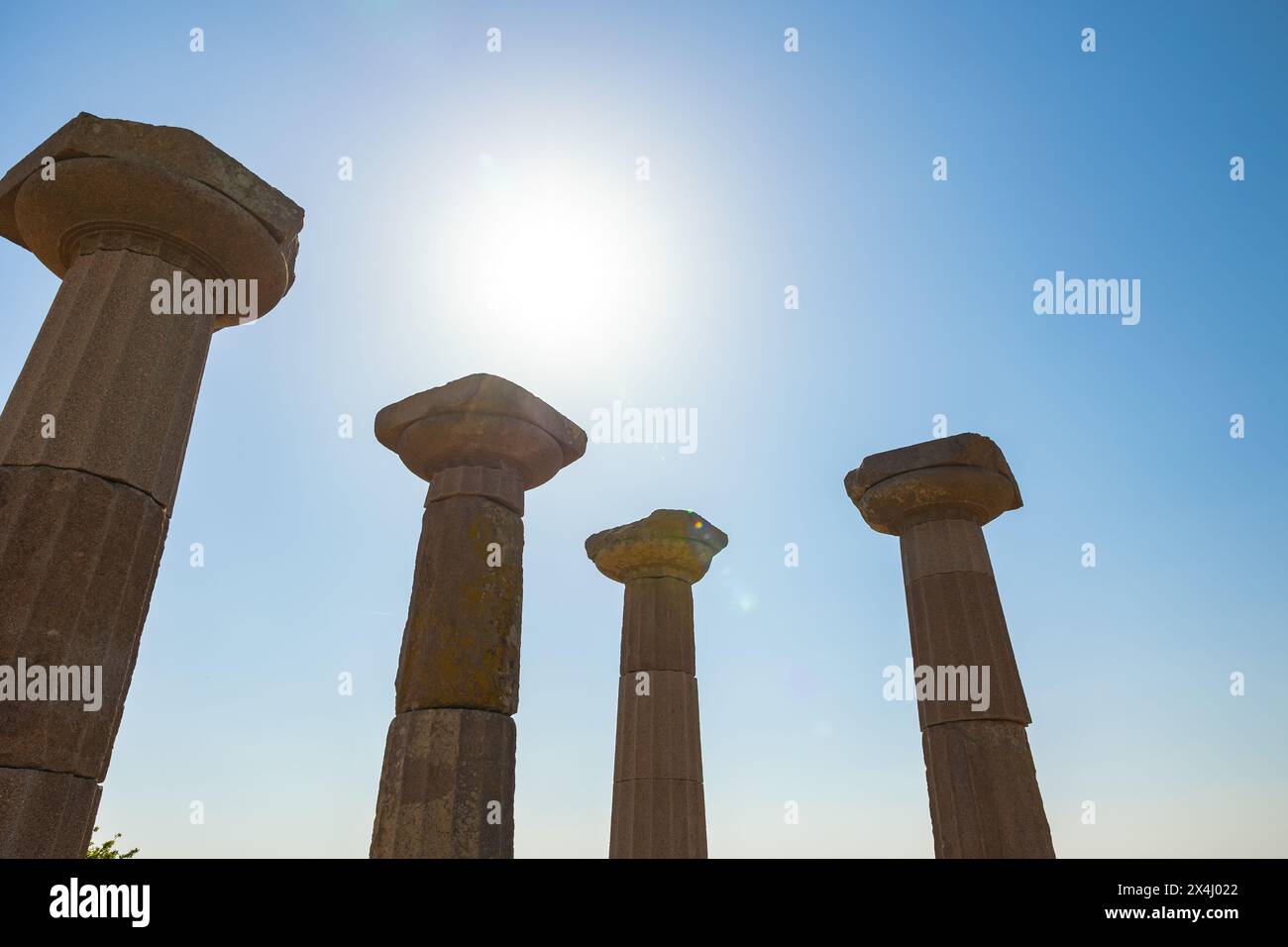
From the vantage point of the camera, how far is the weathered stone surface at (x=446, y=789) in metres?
8.30

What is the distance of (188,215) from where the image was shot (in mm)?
7418

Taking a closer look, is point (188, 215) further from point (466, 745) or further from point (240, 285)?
point (466, 745)

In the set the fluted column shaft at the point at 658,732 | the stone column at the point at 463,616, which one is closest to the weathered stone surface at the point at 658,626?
the fluted column shaft at the point at 658,732

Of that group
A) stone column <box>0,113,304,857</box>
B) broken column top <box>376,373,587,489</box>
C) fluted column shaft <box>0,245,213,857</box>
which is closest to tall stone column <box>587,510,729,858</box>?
broken column top <box>376,373,587,489</box>

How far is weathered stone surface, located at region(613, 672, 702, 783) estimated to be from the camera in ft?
45.6

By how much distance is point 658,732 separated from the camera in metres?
14.1

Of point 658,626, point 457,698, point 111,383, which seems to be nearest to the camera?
point 111,383

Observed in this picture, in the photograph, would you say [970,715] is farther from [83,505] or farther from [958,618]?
[83,505]

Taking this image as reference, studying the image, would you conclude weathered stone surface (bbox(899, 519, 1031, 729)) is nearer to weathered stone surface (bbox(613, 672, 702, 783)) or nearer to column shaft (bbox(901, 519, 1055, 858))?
column shaft (bbox(901, 519, 1055, 858))

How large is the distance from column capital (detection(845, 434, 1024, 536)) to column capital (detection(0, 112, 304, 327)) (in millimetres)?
9052

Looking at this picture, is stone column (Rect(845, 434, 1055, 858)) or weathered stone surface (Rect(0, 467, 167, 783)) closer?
weathered stone surface (Rect(0, 467, 167, 783))
